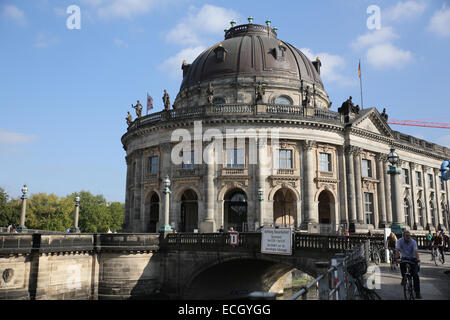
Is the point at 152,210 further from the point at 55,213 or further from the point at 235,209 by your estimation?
the point at 55,213

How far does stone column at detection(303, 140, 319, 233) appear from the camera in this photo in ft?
124

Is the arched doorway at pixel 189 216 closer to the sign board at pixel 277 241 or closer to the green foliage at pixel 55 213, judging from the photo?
the sign board at pixel 277 241

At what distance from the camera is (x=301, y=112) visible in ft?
132

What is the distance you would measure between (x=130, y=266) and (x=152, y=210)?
14523 mm

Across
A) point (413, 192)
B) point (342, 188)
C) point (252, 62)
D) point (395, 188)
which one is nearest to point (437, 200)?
point (413, 192)

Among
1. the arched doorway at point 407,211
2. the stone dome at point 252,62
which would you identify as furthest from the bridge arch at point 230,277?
the arched doorway at point 407,211

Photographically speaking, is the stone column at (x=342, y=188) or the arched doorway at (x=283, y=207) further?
the arched doorway at (x=283, y=207)

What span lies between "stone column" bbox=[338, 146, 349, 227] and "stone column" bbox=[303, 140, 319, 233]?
3.38 metres

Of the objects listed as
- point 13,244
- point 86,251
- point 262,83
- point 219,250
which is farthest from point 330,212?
point 13,244

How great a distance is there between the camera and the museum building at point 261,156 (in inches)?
1519

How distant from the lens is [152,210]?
44.9 metres

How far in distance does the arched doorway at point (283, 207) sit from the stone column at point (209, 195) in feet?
23.5

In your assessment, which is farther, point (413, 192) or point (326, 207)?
point (413, 192)

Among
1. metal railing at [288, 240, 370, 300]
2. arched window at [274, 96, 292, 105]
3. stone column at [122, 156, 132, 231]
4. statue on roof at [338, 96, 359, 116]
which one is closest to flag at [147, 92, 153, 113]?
stone column at [122, 156, 132, 231]
